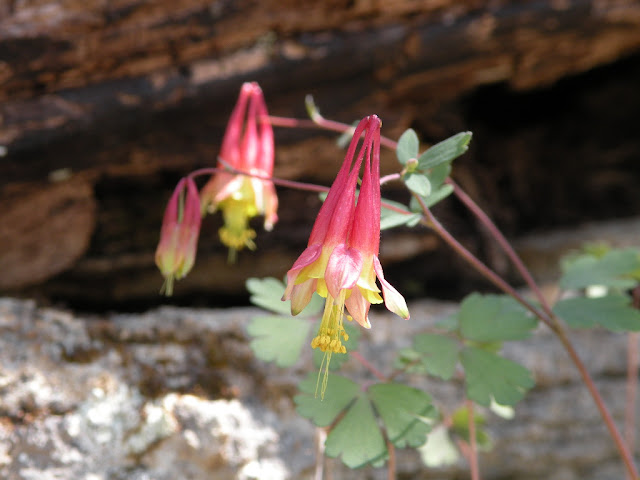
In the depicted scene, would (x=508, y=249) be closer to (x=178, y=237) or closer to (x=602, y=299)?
(x=602, y=299)

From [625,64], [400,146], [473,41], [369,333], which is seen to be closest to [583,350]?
[369,333]

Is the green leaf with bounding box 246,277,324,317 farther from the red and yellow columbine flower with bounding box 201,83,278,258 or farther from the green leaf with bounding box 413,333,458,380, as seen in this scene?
the green leaf with bounding box 413,333,458,380

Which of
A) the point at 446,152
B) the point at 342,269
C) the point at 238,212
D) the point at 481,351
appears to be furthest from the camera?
the point at 238,212

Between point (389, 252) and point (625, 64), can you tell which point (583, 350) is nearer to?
point (389, 252)

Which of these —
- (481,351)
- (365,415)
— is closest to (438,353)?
(481,351)

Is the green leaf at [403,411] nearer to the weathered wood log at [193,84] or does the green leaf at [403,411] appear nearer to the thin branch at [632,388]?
the thin branch at [632,388]

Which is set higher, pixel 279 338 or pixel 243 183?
pixel 243 183

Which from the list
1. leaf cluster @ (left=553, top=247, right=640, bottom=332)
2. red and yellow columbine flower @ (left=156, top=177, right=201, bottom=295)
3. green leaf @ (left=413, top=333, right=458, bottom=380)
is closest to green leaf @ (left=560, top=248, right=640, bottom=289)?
leaf cluster @ (left=553, top=247, right=640, bottom=332)

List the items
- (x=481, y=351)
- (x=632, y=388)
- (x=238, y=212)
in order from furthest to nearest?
(x=632, y=388) → (x=238, y=212) → (x=481, y=351)
